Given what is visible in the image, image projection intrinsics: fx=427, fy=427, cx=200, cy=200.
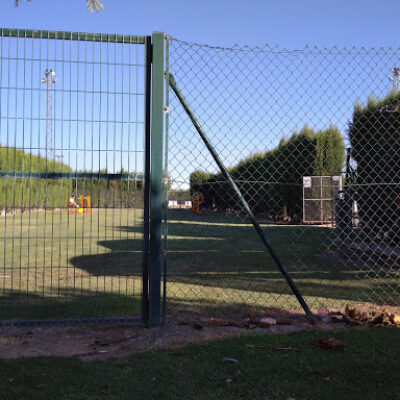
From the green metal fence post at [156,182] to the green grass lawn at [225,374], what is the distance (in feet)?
2.40

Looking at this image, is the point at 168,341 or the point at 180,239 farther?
the point at 180,239

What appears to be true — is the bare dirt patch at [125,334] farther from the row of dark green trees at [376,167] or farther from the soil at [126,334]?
the row of dark green trees at [376,167]

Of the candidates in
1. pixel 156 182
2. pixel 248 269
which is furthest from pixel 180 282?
pixel 156 182

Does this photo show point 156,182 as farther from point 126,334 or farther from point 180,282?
point 180,282

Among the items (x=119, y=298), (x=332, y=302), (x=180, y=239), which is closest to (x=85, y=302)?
(x=119, y=298)

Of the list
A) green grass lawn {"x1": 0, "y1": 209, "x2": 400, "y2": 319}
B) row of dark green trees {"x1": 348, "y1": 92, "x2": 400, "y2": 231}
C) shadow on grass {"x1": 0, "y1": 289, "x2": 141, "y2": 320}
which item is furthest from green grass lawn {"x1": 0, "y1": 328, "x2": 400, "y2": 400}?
row of dark green trees {"x1": 348, "y1": 92, "x2": 400, "y2": 231}

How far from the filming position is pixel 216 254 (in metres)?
9.73

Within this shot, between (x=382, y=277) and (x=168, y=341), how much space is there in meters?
4.68

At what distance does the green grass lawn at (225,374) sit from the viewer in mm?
2682

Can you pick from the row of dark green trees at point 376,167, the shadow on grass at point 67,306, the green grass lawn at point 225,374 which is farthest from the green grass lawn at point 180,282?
the row of dark green trees at point 376,167

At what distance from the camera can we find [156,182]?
407 cm

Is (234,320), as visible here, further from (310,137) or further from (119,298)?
(310,137)

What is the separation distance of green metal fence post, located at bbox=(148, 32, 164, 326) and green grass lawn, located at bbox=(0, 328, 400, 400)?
28.8 inches

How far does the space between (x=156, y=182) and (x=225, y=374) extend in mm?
1867
